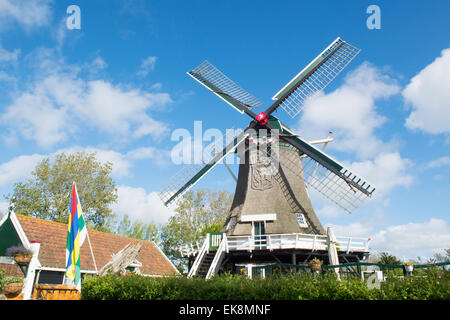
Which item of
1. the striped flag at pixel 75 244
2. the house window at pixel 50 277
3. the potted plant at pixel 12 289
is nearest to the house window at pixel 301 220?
the striped flag at pixel 75 244

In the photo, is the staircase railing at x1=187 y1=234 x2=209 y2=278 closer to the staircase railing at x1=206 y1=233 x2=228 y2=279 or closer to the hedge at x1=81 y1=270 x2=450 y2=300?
the staircase railing at x1=206 y1=233 x2=228 y2=279

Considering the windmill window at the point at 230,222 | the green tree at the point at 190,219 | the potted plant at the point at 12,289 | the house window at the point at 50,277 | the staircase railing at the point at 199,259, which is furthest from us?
the green tree at the point at 190,219

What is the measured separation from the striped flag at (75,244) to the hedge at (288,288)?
1.48 metres

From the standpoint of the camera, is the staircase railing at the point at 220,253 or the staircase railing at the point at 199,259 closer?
the staircase railing at the point at 220,253

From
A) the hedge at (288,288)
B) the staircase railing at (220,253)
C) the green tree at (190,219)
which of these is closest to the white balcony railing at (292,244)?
the staircase railing at (220,253)

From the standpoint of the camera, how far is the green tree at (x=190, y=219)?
103ft

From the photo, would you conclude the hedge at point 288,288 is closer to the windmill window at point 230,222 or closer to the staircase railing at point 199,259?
the staircase railing at point 199,259

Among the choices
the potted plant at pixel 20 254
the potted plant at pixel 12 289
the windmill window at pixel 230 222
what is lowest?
the potted plant at pixel 12 289

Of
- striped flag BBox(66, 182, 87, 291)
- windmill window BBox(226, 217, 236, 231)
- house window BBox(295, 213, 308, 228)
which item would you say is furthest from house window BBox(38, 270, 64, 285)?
house window BBox(295, 213, 308, 228)

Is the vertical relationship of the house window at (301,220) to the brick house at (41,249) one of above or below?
above

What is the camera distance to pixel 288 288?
5.49 metres

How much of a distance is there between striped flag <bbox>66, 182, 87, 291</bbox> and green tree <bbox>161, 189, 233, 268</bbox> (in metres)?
22.9

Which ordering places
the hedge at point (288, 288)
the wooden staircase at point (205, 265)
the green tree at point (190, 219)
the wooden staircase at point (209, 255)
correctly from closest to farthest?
the hedge at point (288, 288) → the wooden staircase at point (209, 255) → the wooden staircase at point (205, 265) → the green tree at point (190, 219)

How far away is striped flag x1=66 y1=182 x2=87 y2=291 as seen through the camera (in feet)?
25.7
